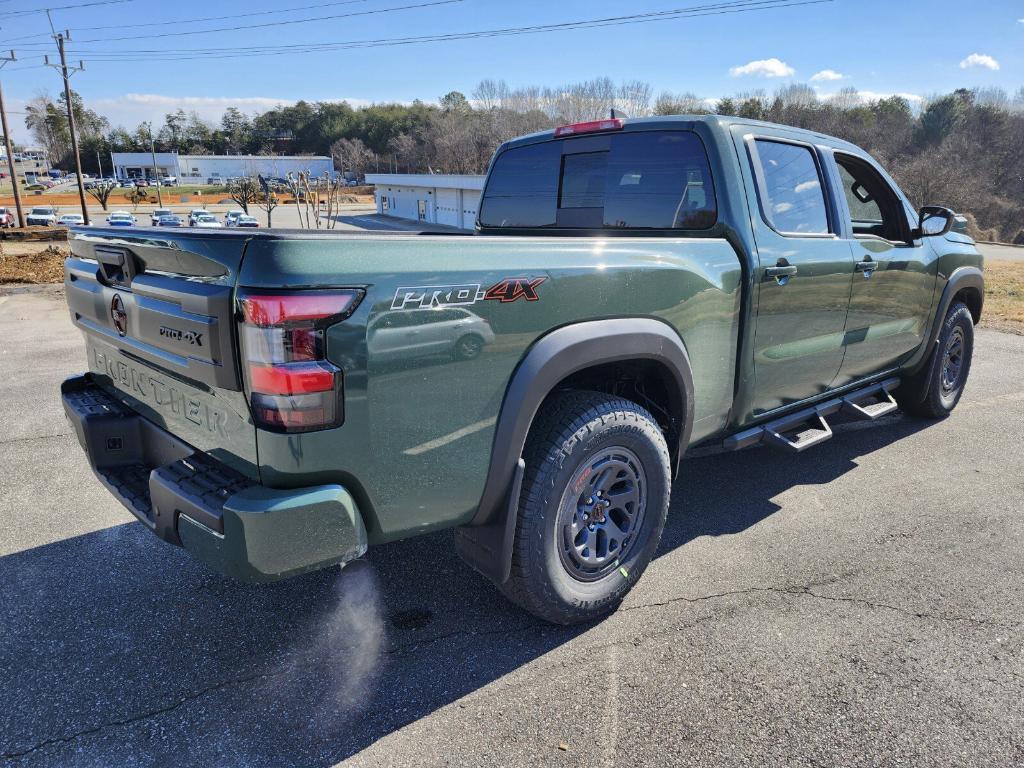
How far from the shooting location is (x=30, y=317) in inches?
392

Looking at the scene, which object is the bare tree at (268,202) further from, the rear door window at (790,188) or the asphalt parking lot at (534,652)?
the rear door window at (790,188)

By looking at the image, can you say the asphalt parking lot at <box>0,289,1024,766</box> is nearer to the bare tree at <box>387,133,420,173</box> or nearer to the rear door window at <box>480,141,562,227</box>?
the rear door window at <box>480,141,562,227</box>

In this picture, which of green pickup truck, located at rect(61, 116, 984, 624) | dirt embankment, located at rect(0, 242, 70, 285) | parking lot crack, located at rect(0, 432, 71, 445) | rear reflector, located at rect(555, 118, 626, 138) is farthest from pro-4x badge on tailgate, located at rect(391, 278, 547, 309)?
dirt embankment, located at rect(0, 242, 70, 285)

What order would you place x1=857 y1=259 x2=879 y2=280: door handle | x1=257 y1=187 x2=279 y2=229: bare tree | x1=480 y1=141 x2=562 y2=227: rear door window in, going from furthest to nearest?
x1=257 y1=187 x2=279 y2=229: bare tree
x1=480 y1=141 x2=562 y2=227: rear door window
x1=857 y1=259 x2=879 y2=280: door handle

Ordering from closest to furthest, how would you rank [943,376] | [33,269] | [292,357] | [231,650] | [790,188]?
[292,357]
[231,650]
[790,188]
[943,376]
[33,269]

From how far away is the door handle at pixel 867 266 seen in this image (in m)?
3.85

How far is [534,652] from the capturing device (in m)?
2.66

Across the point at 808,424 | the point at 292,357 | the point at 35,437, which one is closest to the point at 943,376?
the point at 808,424

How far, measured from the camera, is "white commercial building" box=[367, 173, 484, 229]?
4797 centimetres

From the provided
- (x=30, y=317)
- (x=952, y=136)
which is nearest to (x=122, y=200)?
(x=30, y=317)

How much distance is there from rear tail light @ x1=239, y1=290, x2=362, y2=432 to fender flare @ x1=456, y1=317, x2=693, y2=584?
63cm

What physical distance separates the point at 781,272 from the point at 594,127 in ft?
4.19

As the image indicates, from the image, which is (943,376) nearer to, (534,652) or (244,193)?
(534,652)

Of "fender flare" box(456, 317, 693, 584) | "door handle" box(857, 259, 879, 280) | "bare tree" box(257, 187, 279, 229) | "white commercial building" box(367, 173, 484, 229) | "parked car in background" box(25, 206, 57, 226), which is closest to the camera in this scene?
"fender flare" box(456, 317, 693, 584)
